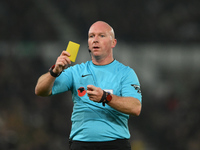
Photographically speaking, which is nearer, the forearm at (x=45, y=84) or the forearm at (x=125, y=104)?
the forearm at (x=125, y=104)

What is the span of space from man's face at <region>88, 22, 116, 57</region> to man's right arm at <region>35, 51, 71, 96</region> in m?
0.41

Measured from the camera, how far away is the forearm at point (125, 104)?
10.4 feet

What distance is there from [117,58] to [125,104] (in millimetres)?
8324

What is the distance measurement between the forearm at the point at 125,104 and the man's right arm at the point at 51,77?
522 mm

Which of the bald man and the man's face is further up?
the man's face

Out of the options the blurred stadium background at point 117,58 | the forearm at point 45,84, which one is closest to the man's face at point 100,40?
the forearm at point 45,84

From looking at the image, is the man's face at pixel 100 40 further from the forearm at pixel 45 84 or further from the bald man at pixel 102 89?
the forearm at pixel 45 84

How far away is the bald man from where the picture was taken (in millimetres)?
3336

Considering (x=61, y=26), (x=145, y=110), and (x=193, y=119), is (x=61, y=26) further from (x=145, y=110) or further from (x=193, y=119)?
(x=193, y=119)

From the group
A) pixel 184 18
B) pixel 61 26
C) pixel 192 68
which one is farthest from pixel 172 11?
pixel 61 26

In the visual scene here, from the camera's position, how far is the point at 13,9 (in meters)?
12.9

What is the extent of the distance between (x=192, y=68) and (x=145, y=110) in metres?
2.04

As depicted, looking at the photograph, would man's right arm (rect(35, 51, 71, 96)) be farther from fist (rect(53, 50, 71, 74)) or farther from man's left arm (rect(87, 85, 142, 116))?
man's left arm (rect(87, 85, 142, 116))

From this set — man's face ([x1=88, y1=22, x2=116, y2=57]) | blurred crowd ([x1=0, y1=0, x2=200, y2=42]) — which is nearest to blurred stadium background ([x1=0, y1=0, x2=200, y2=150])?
blurred crowd ([x1=0, y1=0, x2=200, y2=42])
